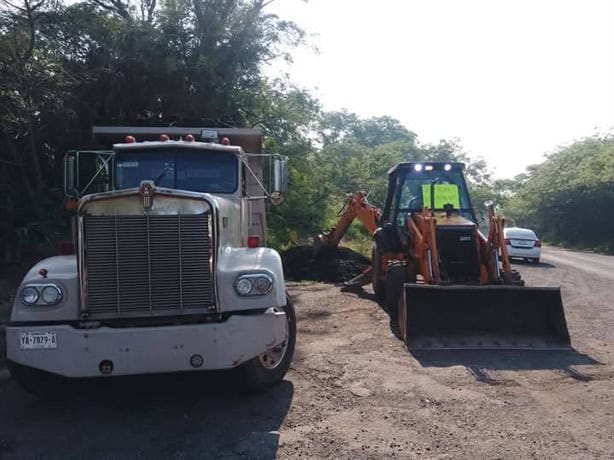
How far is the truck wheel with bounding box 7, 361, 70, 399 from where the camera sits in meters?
5.79

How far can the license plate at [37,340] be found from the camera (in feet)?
17.0

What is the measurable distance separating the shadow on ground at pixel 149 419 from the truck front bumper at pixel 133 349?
49 cm

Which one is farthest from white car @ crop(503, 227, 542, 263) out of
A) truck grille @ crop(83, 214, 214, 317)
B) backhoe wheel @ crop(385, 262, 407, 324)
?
truck grille @ crop(83, 214, 214, 317)

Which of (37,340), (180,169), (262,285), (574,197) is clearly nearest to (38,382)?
(37,340)

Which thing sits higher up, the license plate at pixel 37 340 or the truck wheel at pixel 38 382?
the license plate at pixel 37 340

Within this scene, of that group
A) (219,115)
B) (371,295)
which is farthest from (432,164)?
(219,115)

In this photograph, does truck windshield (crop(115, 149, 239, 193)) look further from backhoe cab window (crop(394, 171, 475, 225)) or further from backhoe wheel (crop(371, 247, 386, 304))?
backhoe wheel (crop(371, 247, 386, 304))

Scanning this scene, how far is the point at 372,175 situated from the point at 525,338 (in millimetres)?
24371

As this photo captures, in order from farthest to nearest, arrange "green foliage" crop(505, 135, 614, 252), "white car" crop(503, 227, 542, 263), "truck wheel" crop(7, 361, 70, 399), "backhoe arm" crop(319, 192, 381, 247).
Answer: "green foliage" crop(505, 135, 614, 252)
"white car" crop(503, 227, 542, 263)
"backhoe arm" crop(319, 192, 381, 247)
"truck wheel" crop(7, 361, 70, 399)

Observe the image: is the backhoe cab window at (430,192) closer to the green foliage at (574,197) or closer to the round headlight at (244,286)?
the round headlight at (244,286)

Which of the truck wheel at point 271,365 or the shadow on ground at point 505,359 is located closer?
the truck wheel at point 271,365

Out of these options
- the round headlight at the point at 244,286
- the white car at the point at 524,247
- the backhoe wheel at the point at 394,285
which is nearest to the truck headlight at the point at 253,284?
the round headlight at the point at 244,286

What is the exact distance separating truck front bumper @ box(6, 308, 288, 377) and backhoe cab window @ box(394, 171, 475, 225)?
634cm

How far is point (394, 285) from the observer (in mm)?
9562
